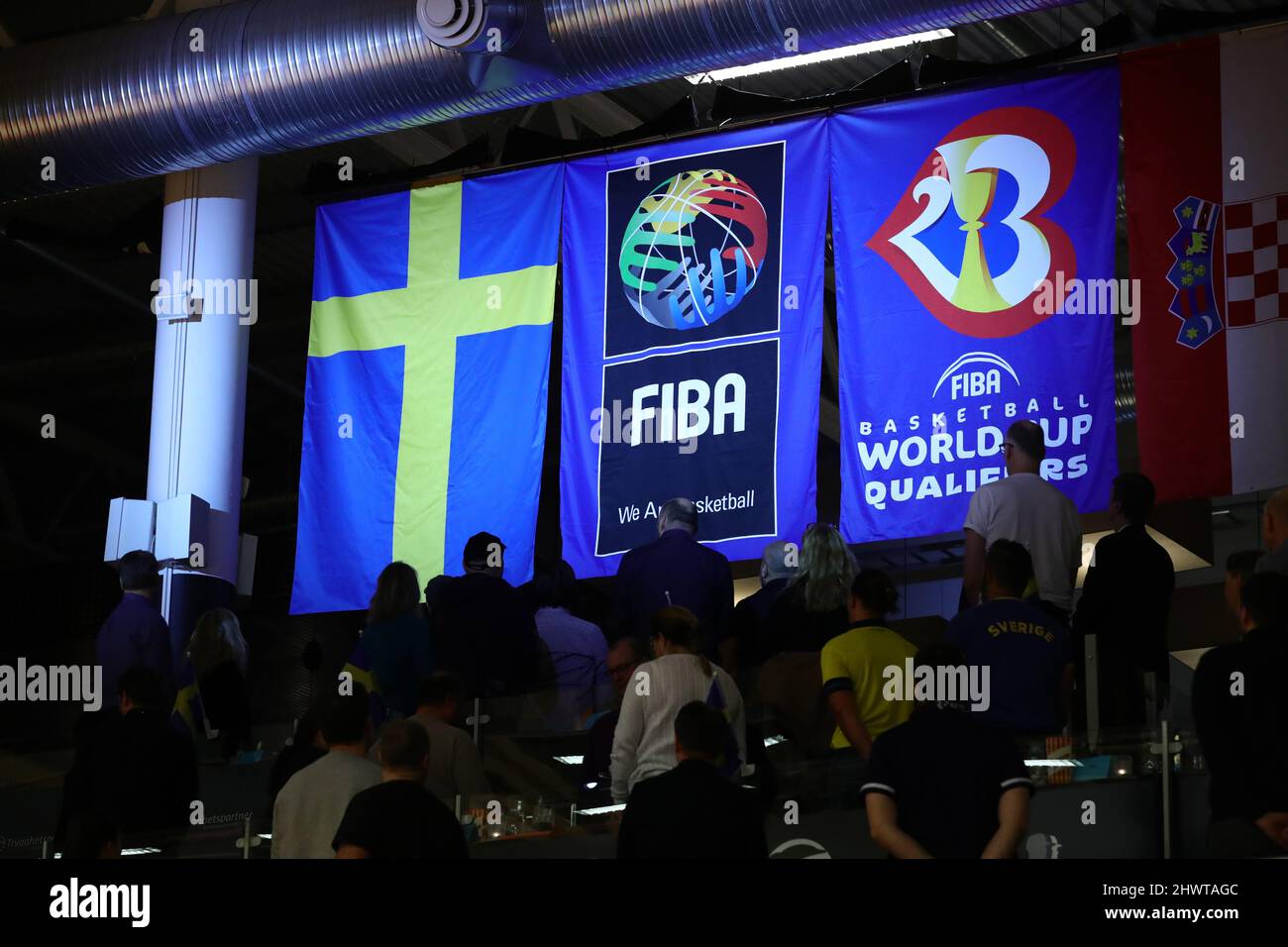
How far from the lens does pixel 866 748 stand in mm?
7691

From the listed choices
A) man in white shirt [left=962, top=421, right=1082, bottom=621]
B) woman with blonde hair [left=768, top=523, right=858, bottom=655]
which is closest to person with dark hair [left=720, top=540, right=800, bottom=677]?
woman with blonde hair [left=768, top=523, right=858, bottom=655]

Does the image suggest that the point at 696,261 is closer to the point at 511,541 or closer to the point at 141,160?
the point at 511,541

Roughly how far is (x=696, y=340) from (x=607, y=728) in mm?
3602

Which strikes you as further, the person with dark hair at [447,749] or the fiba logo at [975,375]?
the fiba logo at [975,375]

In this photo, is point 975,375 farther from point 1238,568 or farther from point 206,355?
point 206,355

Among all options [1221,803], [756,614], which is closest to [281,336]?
[756,614]

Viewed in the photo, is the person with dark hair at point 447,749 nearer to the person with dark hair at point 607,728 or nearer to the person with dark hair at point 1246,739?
the person with dark hair at point 607,728

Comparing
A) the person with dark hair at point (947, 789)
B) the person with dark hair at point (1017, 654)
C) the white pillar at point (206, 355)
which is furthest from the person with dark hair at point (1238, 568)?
the white pillar at point (206, 355)

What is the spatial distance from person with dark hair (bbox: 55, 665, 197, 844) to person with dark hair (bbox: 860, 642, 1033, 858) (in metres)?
3.39

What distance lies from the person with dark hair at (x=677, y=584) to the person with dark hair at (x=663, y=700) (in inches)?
66.3

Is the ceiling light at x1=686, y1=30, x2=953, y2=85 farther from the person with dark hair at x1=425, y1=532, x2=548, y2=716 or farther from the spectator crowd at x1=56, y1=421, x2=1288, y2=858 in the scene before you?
the person with dark hair at x1=425, y1=532, x2=548, y2=716

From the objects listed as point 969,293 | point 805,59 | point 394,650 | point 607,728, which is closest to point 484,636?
point 394,650

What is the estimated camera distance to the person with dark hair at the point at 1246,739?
6.52m

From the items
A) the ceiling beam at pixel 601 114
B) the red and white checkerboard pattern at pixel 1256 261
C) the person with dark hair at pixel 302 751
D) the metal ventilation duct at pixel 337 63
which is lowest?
the person with dark hair at pixel 302 751
